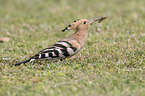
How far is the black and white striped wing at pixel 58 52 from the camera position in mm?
4230

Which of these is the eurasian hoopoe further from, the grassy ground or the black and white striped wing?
the grassy ground

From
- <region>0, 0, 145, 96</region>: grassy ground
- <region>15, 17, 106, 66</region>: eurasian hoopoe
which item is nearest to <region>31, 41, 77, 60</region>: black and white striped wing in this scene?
<region>15, 17, 106, 66</region>: eurasian hoopoe

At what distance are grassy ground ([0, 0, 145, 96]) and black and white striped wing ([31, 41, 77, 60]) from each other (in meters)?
0.17

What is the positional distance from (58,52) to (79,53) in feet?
3.17

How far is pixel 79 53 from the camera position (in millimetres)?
5113

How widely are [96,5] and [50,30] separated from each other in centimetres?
321

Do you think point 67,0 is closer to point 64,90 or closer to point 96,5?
point 96,5

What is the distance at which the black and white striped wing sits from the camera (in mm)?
4230

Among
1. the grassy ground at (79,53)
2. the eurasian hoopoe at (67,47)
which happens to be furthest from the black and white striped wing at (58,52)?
the grassy ground at (79,53)

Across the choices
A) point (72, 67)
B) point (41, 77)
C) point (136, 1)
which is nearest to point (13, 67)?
point (41, 77)

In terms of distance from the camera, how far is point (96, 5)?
31.4 feet

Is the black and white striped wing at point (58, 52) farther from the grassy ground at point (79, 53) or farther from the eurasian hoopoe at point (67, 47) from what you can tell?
the grassy ground at point (79, 53)

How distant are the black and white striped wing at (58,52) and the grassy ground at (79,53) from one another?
17 centimetres

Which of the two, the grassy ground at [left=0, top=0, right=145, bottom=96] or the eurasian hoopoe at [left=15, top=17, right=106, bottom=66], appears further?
the eurasian hoopoe at [left=15, top=17, right=106, bottom=66]
